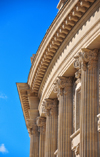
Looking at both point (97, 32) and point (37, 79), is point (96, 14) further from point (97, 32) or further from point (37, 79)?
point (37, 79)

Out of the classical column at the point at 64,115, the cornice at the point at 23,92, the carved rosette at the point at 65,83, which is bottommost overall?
the classical column at the point at 64,115

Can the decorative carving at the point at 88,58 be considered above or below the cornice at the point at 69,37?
below

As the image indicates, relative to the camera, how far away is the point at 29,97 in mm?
57156

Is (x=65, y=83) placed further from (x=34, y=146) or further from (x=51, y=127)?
(x=34, y=146)

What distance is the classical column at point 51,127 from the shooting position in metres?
48.5

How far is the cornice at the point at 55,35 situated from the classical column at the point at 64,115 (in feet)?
11.0

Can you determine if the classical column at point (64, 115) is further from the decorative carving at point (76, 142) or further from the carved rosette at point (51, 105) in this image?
the carved rosette at point (51, 105)

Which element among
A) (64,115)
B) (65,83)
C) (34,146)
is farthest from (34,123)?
(65,83)

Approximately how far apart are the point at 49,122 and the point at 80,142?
42.8ft

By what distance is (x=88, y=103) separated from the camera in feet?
122

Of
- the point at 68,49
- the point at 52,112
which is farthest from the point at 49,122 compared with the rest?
the point at 68,49

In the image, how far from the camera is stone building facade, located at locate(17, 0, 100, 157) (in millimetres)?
36688

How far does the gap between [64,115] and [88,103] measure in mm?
6984

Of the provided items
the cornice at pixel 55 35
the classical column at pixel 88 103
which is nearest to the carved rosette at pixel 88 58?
the classical column at pixel 88 103
